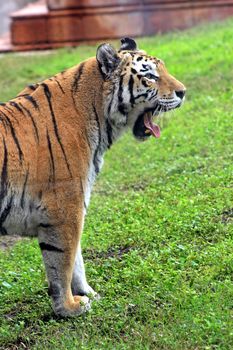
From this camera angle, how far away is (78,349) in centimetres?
501

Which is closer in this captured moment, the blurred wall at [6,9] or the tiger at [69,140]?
the tiger at [69,140]

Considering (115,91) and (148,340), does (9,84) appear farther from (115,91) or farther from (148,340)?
(148,340)

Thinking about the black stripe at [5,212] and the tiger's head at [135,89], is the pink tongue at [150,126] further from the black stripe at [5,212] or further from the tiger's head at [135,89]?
the black stripe at [5,212]

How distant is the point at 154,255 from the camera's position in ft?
20.8

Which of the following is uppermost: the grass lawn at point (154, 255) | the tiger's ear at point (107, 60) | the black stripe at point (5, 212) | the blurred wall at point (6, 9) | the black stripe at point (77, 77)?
the tiger's ear at point (107, 60)

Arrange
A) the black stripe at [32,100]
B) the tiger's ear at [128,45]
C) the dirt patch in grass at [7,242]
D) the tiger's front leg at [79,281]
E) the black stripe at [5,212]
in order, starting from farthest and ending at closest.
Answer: the dirt patch in grass at [7,242], the tiger's ear at [128,45], the tiger's front leg at [79,281], the black stripe at [32,100], the black stripe at [5,212]

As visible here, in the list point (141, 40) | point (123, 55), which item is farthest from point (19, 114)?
point (141, 40)

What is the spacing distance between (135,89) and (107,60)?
0.25 metres

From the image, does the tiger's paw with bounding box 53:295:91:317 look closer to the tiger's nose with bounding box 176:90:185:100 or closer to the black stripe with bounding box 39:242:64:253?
the black stripe with bounding box 39:242:64:253

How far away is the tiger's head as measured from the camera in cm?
579

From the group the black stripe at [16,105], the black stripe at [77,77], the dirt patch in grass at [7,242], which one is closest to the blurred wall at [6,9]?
the dirt patch in grass at [7,242]

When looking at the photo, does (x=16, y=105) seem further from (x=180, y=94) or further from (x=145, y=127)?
(x=180, y=94)

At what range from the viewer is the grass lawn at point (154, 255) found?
5.17 meters

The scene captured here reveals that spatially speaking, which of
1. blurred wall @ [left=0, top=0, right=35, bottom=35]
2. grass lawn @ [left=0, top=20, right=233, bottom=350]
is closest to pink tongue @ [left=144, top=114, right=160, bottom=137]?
grass lawn @ [left=0, top=20, right=233, bottom=350]
